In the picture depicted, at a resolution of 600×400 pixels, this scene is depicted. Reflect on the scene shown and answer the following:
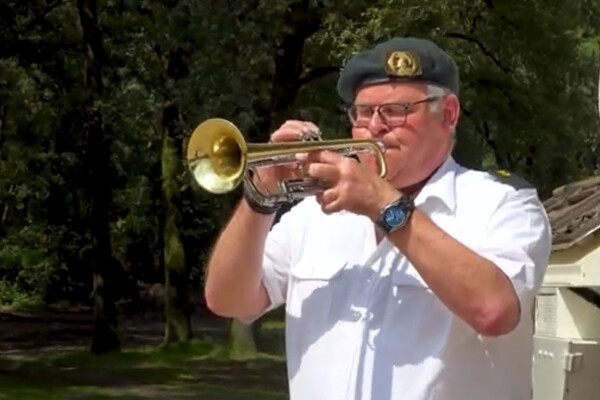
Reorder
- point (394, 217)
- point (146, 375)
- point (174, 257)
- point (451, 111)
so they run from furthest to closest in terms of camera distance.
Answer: point (174, 257) → point (146, 375) → point (451, 111) → point (394, 217)

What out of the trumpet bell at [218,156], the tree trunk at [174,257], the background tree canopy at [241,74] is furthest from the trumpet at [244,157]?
the tree trunk at [174,257]

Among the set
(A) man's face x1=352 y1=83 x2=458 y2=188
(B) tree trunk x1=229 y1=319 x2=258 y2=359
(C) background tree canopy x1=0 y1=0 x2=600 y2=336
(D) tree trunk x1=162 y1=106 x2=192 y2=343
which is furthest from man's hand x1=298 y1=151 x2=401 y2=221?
(D) tree trunk x1=162 y1=106 x2=192 y2=343

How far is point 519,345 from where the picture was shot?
304cm

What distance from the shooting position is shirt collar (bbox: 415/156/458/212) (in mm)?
3047

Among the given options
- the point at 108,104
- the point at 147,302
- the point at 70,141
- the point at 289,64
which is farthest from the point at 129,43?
the point at 147,302

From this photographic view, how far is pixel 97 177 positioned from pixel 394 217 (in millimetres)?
19587

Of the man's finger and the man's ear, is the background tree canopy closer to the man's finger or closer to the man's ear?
the man's ear

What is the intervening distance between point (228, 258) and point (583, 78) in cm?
1929

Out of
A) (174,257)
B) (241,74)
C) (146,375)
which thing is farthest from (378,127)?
(174,257)

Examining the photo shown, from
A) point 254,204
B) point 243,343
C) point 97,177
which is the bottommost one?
point 243,343

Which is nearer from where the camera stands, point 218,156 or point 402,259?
point 402,259

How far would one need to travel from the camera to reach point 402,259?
10.00 feet

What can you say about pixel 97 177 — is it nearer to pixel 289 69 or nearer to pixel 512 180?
pixel 289 69

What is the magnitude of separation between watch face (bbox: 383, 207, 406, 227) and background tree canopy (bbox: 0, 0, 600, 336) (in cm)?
1330
